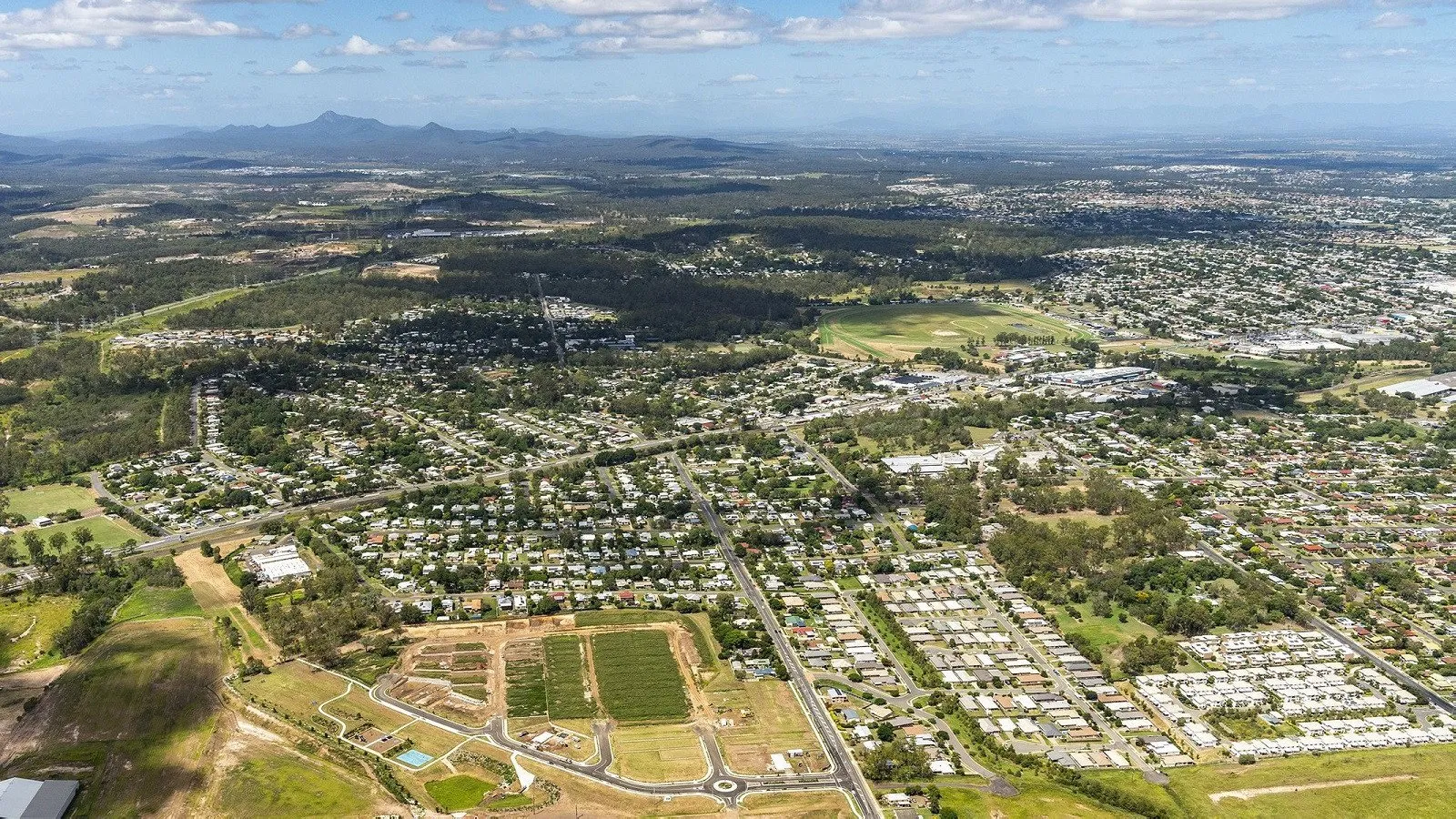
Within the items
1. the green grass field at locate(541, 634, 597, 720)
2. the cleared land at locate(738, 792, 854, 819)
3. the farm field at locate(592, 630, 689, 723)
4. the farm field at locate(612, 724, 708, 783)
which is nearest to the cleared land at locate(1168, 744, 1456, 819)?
the cleared land at locate(738, 792, 854, 819)

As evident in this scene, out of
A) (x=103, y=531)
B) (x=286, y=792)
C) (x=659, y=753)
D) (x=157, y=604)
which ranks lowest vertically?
(x=286, y=792)

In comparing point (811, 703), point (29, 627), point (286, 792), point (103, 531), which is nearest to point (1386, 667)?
point (811, 703)

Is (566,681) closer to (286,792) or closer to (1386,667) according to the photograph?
(286,792)

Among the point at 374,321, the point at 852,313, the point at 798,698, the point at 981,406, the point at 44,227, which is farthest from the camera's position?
the point at 44,227

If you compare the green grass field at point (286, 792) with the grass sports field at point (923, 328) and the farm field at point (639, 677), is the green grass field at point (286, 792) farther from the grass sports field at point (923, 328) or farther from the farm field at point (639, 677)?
the grass sports field at point (923, 328)

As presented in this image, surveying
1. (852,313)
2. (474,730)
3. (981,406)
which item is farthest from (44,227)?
(474,730)

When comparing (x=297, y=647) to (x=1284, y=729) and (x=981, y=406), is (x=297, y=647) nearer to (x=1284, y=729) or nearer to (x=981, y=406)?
(x=1284, y=729)
